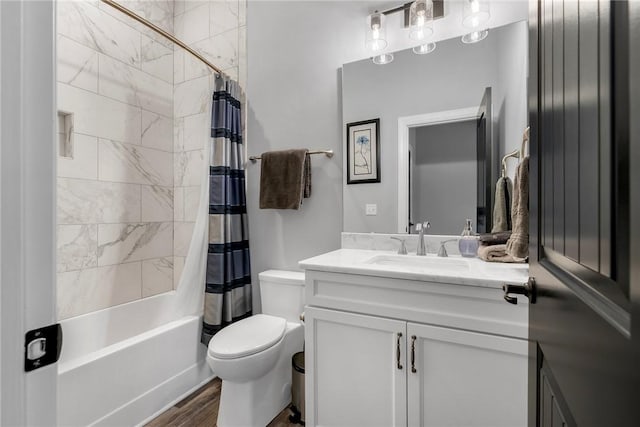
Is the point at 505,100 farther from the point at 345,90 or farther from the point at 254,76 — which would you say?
the point at 254,76

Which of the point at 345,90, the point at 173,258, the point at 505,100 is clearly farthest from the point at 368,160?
the point at 173,258

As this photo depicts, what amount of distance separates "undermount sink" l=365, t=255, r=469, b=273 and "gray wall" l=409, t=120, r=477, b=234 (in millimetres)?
200

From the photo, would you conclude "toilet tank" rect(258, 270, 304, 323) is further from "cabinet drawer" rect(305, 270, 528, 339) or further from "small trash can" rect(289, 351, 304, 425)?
"cabinet drawer" rect(305, 270, 528, 339)

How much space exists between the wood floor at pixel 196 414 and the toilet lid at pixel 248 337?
470 millimetres

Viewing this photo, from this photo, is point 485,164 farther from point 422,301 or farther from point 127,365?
point 127,365

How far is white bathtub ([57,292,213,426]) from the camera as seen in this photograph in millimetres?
1423

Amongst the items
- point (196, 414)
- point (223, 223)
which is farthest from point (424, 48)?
point (196, 414)

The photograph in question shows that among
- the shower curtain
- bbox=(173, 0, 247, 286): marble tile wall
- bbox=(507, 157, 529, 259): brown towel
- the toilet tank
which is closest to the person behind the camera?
bbox=(507, 157, 529, 259): brown towel

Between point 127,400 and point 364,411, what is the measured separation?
3.98 feet

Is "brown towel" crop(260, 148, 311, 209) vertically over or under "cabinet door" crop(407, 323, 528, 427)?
over

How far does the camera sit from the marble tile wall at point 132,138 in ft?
6.26

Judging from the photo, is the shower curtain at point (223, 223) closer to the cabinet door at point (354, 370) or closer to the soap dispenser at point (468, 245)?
the cabinet door at point (354, 370)

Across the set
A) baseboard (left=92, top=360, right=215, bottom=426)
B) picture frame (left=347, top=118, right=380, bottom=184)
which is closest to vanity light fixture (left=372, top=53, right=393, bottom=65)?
picture frame (left=347, top=118, right=380, bottom=184)

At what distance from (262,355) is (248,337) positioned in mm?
133
